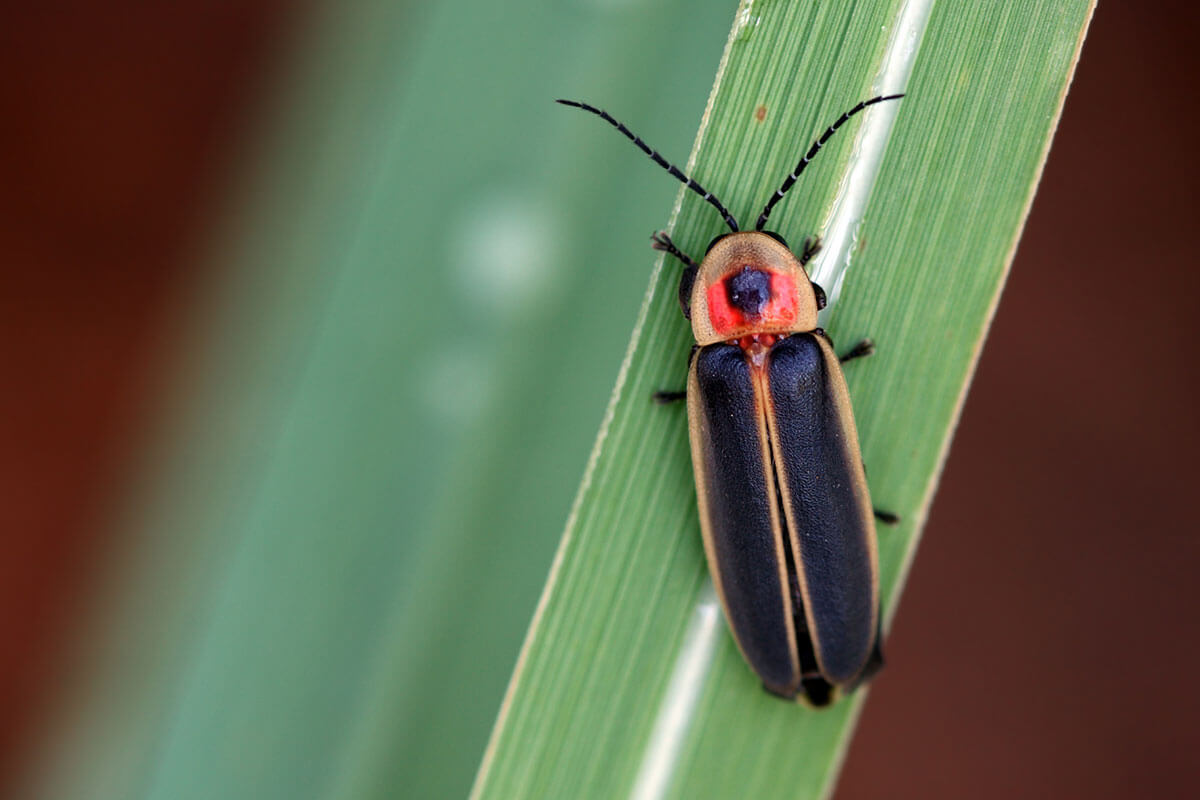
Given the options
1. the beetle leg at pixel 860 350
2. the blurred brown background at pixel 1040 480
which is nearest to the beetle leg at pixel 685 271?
the beetle leg at pixel 860 350

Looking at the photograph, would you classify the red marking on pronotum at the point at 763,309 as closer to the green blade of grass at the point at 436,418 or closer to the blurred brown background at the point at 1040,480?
the green blade of grass at the point at 436,418

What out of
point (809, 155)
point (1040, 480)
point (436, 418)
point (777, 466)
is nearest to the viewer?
point (809, 155)

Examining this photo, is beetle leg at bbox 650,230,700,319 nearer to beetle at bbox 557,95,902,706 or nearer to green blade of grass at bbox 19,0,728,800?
beetle at bbox 557,95,902,706

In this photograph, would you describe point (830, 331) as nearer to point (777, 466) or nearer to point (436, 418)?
point (777, 466)

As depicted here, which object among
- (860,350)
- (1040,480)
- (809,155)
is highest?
(809,155)

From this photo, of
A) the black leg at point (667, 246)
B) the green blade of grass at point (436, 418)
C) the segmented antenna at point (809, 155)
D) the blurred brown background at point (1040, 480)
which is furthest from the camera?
the blurred brown background at point (1040, 480)

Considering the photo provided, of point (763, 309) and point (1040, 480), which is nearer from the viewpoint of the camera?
point (763, 309)

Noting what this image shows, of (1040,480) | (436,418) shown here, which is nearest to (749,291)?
(436,418)
